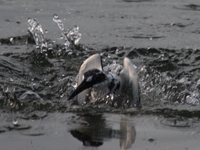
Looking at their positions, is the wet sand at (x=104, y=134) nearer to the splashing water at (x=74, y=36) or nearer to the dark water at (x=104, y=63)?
the dark water at (x=104, y=63)

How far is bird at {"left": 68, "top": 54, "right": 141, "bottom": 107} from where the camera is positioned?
6609mm

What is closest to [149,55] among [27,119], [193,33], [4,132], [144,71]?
[144,71]

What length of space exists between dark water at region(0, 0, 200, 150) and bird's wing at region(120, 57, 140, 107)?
6.7 inches

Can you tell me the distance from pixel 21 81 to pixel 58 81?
0.53 m

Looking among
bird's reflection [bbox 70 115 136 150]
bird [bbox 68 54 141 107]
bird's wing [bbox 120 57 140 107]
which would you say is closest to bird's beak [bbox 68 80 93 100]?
bird [bbox 68 54 141 107]

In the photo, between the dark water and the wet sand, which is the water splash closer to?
the dark water

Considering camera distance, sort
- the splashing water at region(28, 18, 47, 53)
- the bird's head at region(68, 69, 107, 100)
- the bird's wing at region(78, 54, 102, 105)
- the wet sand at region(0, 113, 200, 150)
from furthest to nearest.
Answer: the splashing water at region(28, 18, 47, 53)
the bird's wing at region(78, 54, 102, 105)
the bird's head at region(68, 69, 107, 100)
the wet sand at region(0, 113, 200, 150)

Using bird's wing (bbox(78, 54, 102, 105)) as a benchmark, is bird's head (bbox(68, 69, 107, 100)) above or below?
below

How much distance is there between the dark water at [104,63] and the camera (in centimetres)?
515

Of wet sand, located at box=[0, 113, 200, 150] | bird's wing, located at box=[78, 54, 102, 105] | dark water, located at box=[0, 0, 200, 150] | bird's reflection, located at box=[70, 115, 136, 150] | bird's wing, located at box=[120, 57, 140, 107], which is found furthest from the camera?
bird's wing, located at box=[78, 54, 102, 105]

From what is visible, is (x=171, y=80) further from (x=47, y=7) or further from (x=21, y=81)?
(x=47, y=7)

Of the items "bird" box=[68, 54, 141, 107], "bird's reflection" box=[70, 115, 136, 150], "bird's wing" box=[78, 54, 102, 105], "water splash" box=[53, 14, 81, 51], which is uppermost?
"water splash" box=[53, 14, 81, 51]

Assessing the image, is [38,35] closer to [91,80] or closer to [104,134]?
[91,80]

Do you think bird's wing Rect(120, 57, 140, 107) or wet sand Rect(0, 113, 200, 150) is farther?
bird's wing Rect(120, 57, 140, 107)
